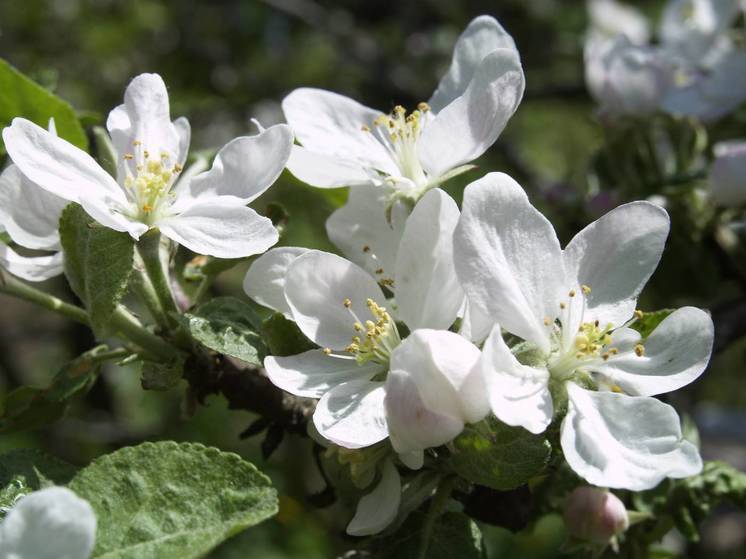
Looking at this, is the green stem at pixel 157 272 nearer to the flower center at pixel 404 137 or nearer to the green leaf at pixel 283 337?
the green leaf at pixel 283 337

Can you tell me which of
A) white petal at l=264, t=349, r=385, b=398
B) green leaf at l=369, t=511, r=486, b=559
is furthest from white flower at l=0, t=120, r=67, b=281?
green leaf at l=369, t=511, r=486, b=559

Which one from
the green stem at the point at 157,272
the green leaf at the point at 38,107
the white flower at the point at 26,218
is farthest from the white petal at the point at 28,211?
the green leaf at the point at 38,107

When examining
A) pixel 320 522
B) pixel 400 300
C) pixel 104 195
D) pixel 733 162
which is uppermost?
pixel 104 195

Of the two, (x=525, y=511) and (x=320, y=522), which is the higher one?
(x=525, y=511)

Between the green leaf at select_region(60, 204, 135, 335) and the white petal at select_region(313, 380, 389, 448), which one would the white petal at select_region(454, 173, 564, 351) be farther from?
the green leaf at select_region(60, 204, 135, 335)

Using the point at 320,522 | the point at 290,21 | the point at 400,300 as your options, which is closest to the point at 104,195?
the point at 400,300

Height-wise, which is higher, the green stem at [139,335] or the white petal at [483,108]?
the white petal at [483,108]

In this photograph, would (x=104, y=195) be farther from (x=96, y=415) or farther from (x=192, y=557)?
(x=96, y=415)
